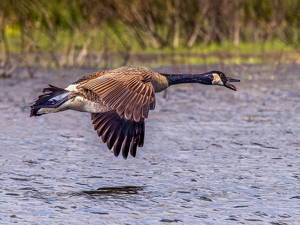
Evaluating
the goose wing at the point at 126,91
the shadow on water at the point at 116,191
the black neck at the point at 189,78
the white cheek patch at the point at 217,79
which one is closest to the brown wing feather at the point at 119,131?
the goose wing at the point at 126,91

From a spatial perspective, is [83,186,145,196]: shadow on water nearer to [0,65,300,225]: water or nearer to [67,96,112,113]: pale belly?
[0,65,300,225]: water

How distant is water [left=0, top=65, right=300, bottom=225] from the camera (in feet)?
16.9

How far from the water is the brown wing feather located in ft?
0.95

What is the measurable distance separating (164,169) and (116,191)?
976mm

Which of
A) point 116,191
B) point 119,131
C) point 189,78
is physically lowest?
point 116,191

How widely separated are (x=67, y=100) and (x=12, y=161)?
36.7 inches

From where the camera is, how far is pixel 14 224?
15.8 feet

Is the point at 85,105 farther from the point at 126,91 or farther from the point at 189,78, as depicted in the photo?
the point at 189,78

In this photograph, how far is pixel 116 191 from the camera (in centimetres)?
576

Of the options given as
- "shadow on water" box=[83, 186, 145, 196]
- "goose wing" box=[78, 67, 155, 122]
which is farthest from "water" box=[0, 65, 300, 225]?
"goose wing" box=[78, 67, 155, 122]

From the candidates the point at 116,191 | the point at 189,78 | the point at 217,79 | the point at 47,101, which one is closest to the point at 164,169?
the point at 116,191

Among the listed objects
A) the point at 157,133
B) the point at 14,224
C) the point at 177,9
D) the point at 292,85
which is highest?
the point at 177,9

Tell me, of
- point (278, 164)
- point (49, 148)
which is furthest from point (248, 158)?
point (49, 148)

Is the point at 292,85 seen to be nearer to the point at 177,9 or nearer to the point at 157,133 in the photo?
the point at 157,133
